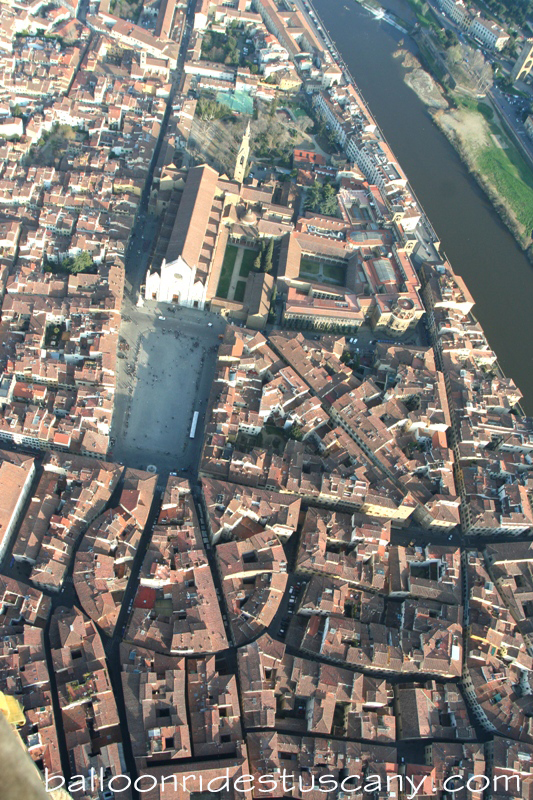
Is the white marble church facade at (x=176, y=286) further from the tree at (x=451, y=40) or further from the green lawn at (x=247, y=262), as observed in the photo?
the tree at (x=451, y=40)

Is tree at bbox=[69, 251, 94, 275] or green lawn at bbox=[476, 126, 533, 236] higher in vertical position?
green lawn at bbox=[476, 126, 533, 236]

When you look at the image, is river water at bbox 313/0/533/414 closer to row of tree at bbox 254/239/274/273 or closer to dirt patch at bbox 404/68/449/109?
dirt patch at bbox 404/68/449/109

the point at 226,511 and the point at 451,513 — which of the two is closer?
the point at 226,511

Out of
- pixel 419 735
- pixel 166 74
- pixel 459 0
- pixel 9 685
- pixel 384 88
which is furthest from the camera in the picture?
pixel 459 0

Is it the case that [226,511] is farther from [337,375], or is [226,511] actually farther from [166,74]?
[166,74]

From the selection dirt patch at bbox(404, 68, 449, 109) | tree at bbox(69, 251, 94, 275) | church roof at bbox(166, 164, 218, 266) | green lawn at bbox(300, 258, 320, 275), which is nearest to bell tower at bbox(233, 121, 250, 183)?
church roof at bbox(166, 164, 218, 266)

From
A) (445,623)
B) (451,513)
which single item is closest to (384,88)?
(451,513)

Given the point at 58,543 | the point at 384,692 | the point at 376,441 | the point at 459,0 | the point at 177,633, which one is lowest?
the point at 384,692
